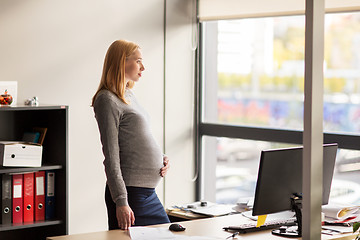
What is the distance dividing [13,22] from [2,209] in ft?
4.17

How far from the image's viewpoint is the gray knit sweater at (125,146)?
9.36 ft

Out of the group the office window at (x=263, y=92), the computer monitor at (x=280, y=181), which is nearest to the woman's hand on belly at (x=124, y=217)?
the computer monitor at (x=280, y=181)

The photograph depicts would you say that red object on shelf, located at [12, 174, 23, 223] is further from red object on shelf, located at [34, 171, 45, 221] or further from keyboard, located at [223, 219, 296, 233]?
keyboard, located at [223, 219, 296, 233]

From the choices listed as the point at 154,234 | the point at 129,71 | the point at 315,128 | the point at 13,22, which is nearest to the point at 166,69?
the point at 13,22

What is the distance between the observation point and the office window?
3963mm

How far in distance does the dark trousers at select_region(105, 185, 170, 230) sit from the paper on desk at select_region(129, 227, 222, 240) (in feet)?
0.84

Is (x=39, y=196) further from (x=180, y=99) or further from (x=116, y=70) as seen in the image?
(x=180, y=99)

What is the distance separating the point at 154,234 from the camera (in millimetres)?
2568

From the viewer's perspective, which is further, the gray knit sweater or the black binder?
the black binder

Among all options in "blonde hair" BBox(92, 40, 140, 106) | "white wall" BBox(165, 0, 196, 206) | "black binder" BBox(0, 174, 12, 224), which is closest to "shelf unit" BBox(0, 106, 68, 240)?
"black binder" BBox(0, 174, 12, 224)

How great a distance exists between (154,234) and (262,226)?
0.57 metres

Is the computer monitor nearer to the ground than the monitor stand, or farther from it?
farther from it

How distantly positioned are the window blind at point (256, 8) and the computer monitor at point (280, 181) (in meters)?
1.47

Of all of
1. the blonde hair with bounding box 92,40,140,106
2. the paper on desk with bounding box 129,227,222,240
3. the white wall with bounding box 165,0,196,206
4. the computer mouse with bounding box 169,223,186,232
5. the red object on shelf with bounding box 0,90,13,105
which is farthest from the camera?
the white wall with bounding box 165,0,196,206
